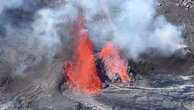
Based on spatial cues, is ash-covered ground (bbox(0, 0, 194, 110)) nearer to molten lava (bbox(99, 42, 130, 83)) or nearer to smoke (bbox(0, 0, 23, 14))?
molten lava (bbox(99, 42, 130, 83))

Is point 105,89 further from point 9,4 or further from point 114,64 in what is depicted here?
point 9,4

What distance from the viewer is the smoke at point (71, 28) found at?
31906 mm

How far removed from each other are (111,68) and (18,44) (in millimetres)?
7404

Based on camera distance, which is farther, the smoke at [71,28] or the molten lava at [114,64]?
the smoke at [71,28]

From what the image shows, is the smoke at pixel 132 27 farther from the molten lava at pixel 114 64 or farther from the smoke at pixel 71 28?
the molten lava at pixel 114 64

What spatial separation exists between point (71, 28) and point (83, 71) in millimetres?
6473

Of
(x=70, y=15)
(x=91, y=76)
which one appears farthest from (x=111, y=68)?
(x=70, y=15)

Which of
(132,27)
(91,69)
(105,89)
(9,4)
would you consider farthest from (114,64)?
(9,4)

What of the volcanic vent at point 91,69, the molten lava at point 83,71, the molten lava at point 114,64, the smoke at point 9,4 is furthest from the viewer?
the smoke at point 9,4

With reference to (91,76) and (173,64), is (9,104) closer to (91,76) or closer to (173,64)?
(91,76)

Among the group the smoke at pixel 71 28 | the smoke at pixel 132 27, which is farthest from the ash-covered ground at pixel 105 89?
the smoke at pixel 132 27

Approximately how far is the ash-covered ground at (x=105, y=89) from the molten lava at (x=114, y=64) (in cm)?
78

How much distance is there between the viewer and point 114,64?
1160 inches

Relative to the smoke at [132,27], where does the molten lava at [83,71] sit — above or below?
below
